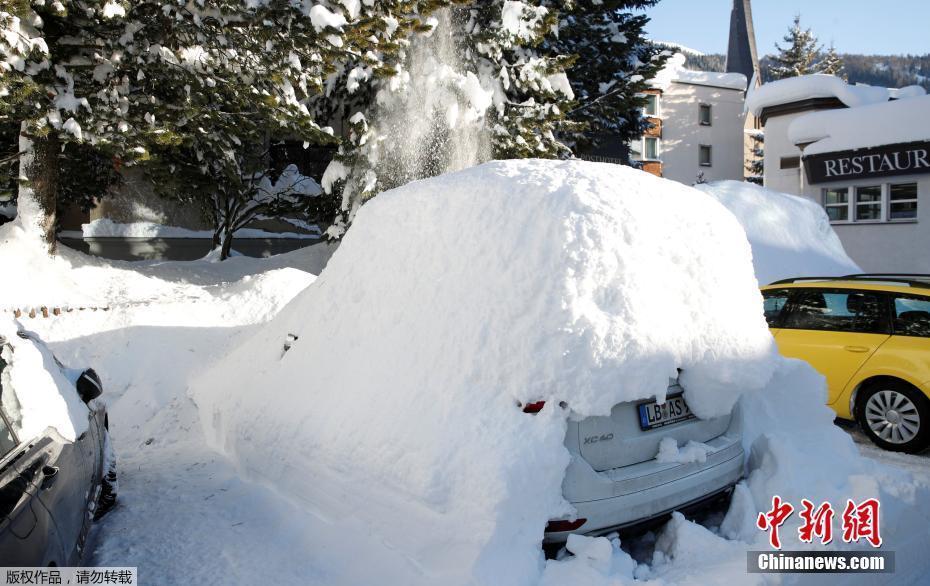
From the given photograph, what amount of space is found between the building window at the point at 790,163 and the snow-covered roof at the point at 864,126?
163 cm

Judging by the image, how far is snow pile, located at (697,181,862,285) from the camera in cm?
1383

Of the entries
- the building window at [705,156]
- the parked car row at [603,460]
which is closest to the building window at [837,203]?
the parked car row at [603,460]

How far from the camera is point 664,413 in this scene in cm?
360

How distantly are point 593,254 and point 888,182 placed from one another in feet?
65.0

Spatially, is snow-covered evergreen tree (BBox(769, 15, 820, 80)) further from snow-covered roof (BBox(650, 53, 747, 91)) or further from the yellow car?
the yellow car

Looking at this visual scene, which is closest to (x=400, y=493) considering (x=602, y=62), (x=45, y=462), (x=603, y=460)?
(x=603, y=460)

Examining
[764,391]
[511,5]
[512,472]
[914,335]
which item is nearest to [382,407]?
[512,472]

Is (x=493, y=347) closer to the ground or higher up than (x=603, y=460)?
higher up

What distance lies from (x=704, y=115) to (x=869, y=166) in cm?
2926

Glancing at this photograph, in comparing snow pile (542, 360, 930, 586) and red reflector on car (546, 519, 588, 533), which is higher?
red reflector on car (546, 519, 588, 533)

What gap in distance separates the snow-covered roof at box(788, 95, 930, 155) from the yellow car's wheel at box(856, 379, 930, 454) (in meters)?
15.3

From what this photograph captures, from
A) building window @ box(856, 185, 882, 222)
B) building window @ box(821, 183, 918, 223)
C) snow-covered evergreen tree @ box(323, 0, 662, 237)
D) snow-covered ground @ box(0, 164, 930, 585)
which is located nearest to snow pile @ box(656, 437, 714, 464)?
snow-covered ground @ box(0, 164, 930, 585)

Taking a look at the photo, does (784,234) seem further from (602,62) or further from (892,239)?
(892,239)

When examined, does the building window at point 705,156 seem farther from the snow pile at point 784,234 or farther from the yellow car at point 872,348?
the yellow car at point 872,348
